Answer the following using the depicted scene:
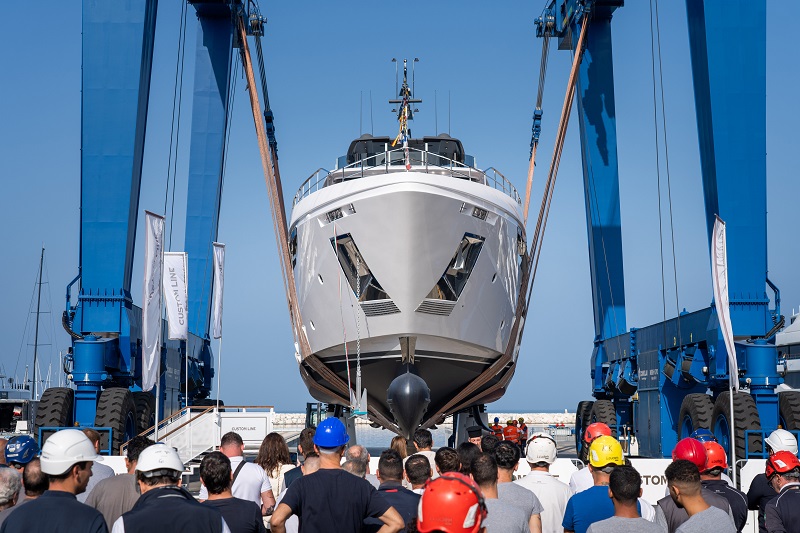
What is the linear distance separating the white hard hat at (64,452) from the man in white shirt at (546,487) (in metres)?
2.49

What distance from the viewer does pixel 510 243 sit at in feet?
56.5

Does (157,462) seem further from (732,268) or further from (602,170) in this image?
(602,170)

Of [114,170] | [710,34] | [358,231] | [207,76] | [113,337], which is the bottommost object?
[113,337]

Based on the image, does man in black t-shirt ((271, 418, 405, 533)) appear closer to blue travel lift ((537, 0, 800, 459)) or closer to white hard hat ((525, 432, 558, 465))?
white hard hat ((525, 432, 558, 465))

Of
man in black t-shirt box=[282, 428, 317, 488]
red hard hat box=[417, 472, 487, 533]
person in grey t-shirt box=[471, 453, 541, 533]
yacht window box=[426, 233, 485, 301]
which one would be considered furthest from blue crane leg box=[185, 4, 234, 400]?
red hard hat box=[417, 472, 487, 533]

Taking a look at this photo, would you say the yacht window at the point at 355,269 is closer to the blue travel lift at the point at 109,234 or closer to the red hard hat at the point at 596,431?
the blue travel lift at the point at 109,234

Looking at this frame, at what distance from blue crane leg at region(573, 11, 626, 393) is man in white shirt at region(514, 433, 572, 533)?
65.6 feet

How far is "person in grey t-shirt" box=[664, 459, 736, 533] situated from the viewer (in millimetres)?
4375

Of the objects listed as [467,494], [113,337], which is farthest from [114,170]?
[467,494]

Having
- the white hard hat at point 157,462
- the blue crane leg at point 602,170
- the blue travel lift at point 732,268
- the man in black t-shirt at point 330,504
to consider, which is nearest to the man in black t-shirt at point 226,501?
the man in black t-shirt at point 330,504

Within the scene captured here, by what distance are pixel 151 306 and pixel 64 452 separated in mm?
8736

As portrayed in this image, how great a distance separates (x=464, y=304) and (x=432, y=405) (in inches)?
128

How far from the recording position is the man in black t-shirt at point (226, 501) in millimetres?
4582

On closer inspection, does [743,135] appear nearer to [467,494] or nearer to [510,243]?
[510,243]
